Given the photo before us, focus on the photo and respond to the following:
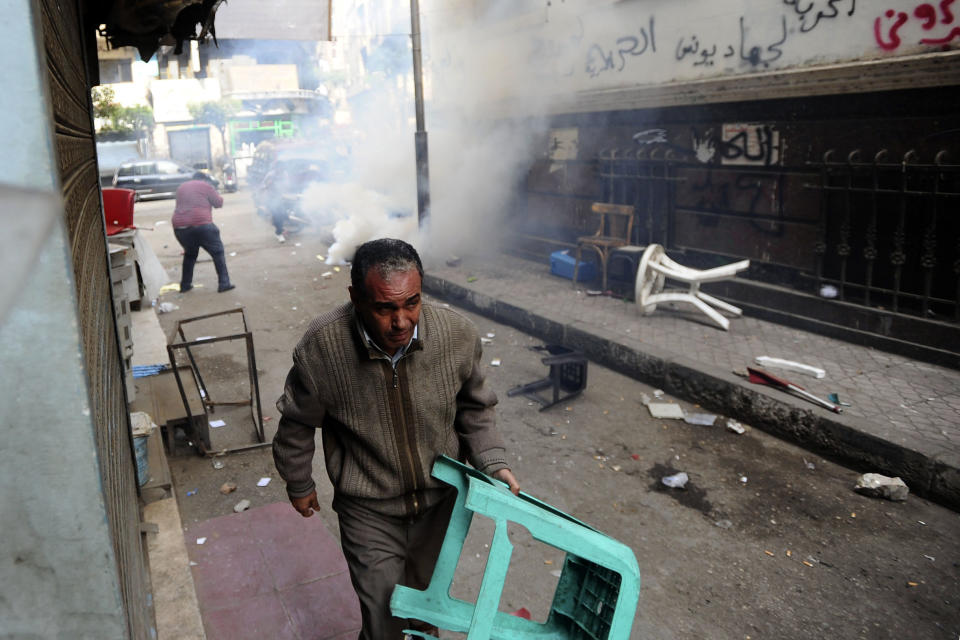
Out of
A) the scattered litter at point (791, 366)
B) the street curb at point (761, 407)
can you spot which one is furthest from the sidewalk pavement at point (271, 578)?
the scattered litter at point (791, 366)

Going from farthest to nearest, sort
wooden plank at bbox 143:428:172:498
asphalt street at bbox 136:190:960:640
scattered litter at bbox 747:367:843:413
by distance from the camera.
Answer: scattered litter at bbox 747:367:843:413 → wooden plank at bbox 143:428:172:498 → asphalt street at bbox 136:190:960:640

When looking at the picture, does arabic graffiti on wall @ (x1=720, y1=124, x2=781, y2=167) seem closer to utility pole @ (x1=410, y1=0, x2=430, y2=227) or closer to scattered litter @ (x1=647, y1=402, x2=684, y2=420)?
scattered litter @ (x1=647, y1=402, x2=684, y2=420)

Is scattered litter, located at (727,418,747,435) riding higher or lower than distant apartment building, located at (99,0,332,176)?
lower

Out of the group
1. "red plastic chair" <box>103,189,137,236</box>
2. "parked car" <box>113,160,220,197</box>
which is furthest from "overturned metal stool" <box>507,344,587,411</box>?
"parked car" <box>113,160,220,197</box>

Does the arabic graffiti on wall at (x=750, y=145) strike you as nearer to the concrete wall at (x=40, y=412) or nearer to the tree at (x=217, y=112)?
the concrete wall at (x=40, y=412)

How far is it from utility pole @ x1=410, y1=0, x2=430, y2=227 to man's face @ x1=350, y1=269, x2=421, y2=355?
8719 millimetres

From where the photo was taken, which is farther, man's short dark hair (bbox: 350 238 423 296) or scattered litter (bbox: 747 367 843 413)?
scattered litter (bbox: 747 367 843 413)

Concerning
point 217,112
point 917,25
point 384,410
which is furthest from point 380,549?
point 217,112

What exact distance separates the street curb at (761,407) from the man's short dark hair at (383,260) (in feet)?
12.5

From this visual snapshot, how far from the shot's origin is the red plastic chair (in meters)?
6.51

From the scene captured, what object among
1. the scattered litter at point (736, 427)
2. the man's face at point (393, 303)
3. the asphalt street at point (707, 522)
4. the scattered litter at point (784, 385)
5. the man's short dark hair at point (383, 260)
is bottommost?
the asphalt street at point (707, 522)

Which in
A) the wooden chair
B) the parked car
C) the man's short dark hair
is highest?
the parked car

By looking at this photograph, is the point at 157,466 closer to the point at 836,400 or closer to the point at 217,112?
the point at 836,400

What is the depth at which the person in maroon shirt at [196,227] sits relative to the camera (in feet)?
32.7
